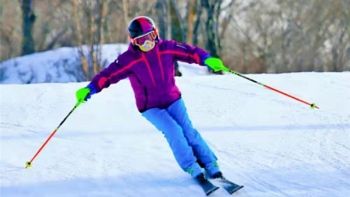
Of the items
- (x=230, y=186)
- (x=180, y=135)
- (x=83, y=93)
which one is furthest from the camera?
(x=83, y=93)

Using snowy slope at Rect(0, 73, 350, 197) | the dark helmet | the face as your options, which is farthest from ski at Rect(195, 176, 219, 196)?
the dark helmet

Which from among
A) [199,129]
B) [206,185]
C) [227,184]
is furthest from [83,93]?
[199,129]

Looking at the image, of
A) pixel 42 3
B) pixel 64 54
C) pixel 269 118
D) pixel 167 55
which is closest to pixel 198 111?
pixel 269 118

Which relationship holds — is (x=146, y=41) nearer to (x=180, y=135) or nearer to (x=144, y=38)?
(x=144, y=38)

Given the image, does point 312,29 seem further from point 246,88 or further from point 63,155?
point 63,155

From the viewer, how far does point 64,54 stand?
14867 mm

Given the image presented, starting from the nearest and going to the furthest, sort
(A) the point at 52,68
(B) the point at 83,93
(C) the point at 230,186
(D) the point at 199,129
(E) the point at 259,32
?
1. (C) the point at 230,186
2. (B) the point at 83,93
3. (D) the point at 199,129
4. (A) the point at 52,68
5. (E) the point at 259,32

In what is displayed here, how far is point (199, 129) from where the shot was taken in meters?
5.51

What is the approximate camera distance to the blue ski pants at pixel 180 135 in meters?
3.91

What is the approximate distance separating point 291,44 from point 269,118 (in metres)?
27.8

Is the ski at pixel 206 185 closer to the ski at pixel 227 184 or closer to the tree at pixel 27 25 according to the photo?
the ski at pixel 227 184

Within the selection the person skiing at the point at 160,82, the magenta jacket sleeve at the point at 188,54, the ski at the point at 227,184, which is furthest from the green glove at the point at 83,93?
the ski at the point at 227,184

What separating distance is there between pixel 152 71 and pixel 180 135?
1.80 feet

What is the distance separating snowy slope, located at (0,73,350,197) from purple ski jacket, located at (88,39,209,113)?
2.11 ft
